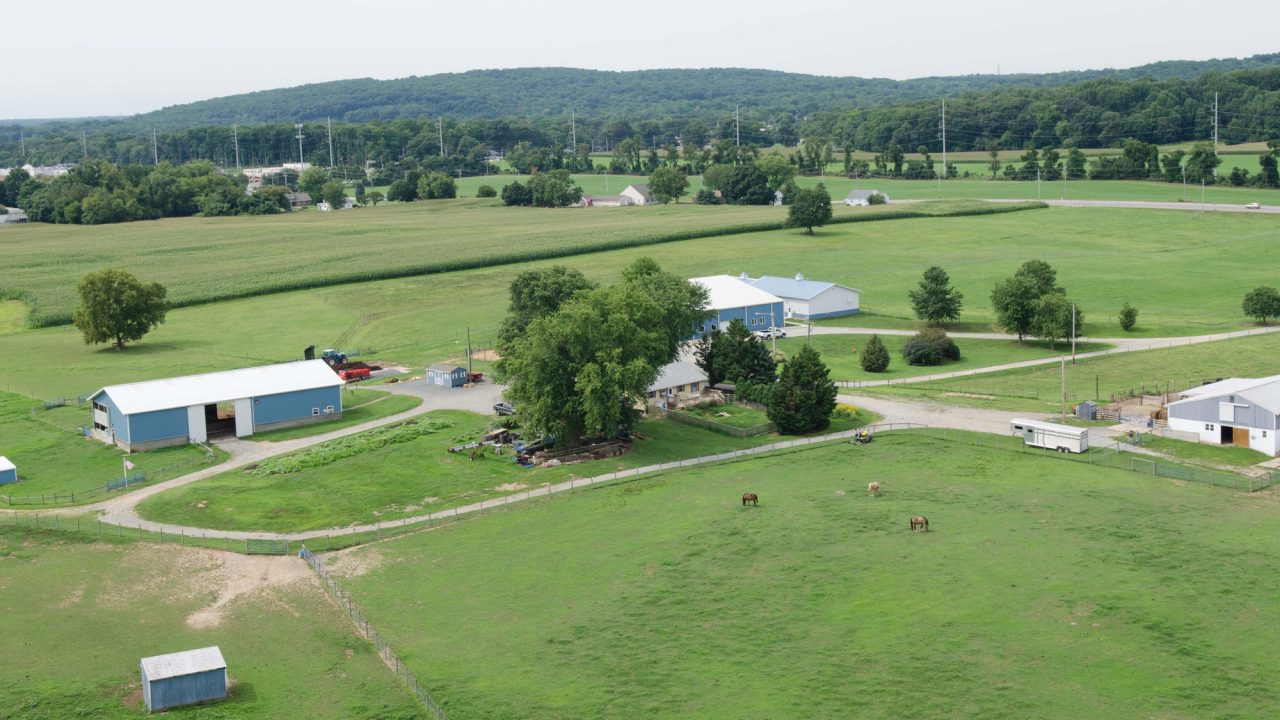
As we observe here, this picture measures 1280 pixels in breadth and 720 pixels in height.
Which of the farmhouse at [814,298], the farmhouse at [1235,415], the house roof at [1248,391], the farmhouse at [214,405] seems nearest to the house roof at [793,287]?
the farmhouse at [814,298]

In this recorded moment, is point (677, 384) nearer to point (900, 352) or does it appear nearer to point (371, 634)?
point (900, 352)

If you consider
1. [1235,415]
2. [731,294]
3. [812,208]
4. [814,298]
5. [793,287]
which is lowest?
[1235,415]

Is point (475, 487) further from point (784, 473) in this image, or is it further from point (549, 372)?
point (784, 473)

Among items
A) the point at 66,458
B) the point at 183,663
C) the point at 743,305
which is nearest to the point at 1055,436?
the point at 743,305

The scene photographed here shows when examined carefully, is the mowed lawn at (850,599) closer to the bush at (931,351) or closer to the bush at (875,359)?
the bush at (875,359)

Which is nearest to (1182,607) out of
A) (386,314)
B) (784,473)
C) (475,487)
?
(784,473)

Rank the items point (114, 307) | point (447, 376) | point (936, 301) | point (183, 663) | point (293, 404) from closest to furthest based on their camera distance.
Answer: point (183, 663) → point (293, 404) → point (447, 376) → point (114, 307) → point (936, 301)

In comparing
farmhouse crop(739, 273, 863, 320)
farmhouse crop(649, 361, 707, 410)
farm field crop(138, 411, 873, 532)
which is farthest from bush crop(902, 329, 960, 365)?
farm field crop(138, 411, 873, 532)
